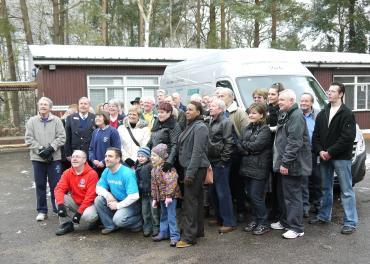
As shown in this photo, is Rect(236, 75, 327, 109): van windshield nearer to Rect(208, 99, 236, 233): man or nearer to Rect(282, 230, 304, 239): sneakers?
Rect(208, 99, 236, 233): man

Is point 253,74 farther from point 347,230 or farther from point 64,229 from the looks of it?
point 64,229

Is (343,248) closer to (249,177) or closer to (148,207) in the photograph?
(249,177)

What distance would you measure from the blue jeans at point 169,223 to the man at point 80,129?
2.03 meters

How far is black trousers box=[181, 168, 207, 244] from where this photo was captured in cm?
493

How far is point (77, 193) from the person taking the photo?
222 inches

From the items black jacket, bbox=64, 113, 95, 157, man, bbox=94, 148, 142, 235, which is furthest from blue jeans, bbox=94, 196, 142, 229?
black jacket, bbox=64, 113, 95, 157

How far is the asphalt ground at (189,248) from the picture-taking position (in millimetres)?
4578

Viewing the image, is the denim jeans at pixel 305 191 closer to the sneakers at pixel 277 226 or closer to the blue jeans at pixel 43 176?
the sneakers at pixel 277 226

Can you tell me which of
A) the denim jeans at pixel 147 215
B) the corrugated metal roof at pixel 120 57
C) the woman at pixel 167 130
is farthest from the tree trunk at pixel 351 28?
the denim jeans at pixel 147 215

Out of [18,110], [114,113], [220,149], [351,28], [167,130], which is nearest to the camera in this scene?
[220,149]

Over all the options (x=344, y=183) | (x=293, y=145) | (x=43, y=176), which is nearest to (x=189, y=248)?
(x=293, y=145)

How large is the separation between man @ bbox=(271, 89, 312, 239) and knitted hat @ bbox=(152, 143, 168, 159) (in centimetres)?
144

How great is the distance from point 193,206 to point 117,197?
3.82 feet

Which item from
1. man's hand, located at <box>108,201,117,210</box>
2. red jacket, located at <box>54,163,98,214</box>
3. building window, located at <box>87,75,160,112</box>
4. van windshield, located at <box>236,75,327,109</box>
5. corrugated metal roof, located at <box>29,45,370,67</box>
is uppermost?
corrugated metal roof, located at <box>29,45,370,67</box>
